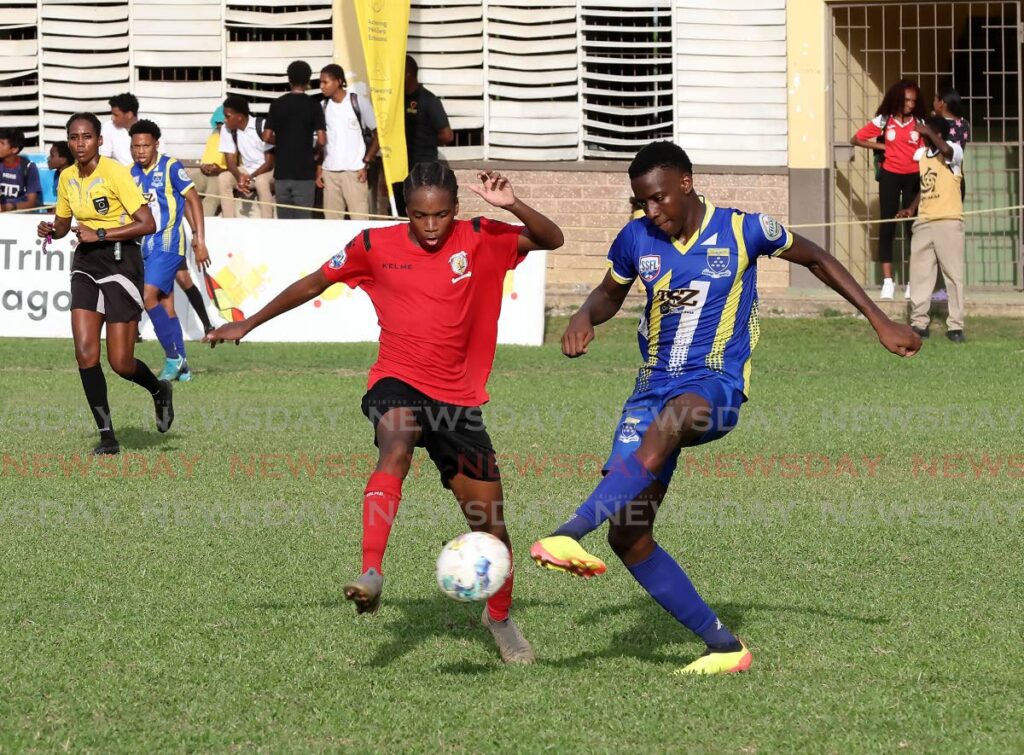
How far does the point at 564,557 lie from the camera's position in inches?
206

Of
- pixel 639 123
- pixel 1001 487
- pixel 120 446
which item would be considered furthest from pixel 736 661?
pixel 639 123

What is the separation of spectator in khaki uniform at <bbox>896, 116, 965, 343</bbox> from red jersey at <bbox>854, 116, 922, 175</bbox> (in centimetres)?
145

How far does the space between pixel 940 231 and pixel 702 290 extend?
11775 mm

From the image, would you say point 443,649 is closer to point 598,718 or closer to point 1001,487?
point 598,718

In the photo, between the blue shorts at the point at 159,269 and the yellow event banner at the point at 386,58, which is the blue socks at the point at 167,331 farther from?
the yellow event banner at the point at 386,58

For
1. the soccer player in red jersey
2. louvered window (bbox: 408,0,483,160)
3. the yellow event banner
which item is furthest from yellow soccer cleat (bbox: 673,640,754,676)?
louvered window (bbox: 408,0,483,160)

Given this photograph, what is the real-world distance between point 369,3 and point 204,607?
12.7m

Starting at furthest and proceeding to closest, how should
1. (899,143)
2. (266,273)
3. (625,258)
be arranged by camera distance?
(899,143), (266,273), (625,258)

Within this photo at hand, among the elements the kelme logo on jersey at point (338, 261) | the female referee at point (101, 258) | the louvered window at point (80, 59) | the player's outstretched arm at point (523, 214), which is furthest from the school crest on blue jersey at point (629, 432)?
the louvered window at point (80, 59)

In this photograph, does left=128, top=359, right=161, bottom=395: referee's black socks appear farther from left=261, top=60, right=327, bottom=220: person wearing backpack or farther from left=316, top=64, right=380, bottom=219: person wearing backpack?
left=316, top=64, right=380, bottom=219: person wearing backpack

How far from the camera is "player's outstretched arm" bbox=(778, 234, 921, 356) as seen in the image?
617 cm

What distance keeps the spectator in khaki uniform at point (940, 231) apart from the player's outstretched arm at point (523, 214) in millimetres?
11626

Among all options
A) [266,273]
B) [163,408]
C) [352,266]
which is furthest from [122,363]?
[266,273]

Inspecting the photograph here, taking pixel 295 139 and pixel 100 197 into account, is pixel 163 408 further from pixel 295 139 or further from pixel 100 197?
pixel 295 139
